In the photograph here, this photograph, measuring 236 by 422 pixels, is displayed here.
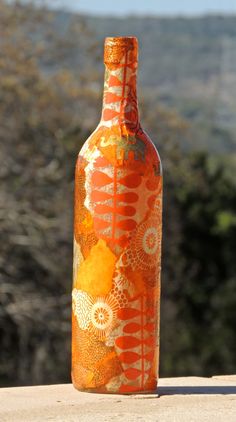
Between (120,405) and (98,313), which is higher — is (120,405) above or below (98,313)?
below

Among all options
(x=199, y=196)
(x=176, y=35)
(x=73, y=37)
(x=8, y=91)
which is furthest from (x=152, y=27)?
(x=8, y=91)

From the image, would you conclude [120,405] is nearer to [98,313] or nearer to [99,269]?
[98,313]

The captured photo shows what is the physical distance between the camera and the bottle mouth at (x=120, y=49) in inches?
149

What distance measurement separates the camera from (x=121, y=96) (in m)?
3.80

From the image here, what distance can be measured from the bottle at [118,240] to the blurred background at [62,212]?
13965 mm

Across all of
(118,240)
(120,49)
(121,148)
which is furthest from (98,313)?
(120,49)

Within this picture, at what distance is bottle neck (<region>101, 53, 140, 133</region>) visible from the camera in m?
3.80

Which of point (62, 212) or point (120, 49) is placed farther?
point (62, 212)

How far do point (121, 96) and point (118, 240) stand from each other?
18.6 inches

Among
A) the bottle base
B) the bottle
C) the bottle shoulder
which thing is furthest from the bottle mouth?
the bottle base

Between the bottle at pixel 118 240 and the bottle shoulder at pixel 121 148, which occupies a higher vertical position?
the bottle shoulder at pixel 121 148

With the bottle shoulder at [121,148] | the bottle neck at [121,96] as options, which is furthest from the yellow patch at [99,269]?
the bottle neck at [121,96]

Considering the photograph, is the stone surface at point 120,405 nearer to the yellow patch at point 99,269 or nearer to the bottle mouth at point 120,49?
the yellow patch at point 99,269

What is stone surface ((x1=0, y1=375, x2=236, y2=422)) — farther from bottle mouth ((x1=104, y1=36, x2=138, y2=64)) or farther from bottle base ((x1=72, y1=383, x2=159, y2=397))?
bottle mouth ((x1=104, y1=36, x2=138, y2=64))
